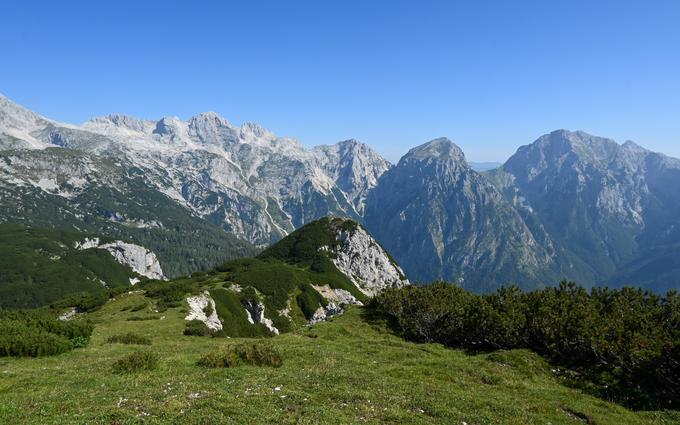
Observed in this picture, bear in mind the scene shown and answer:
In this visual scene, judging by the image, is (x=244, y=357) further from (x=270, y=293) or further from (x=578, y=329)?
(x=270, y=293)

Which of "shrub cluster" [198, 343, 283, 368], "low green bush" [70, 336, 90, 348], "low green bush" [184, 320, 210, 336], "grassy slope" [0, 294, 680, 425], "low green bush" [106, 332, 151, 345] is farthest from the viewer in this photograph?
"low green bush" [184, 320, 210, 336]

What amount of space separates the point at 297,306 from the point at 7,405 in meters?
126

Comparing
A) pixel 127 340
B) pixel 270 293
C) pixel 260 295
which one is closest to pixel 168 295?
pixel 260 295

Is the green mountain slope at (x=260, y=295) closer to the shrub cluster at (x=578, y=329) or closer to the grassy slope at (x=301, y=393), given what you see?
the shrub cluster at (x=578, y=329)

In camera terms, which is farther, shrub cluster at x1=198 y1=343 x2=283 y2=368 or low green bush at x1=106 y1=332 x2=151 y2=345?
low green bush at x1=106 y1=332 x2=151 y2=345

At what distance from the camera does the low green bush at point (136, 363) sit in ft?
90.2

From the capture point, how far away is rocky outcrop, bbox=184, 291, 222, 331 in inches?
3521

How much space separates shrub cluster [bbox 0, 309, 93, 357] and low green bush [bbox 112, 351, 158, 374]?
1144 centimetres

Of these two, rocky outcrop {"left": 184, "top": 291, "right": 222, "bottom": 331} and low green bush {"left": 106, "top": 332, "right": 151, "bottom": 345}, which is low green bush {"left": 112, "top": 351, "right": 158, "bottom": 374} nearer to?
low green bush {"left": 106, "top": 332, "right": 151, "bottom": 345}

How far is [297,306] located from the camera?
14350 centimetres

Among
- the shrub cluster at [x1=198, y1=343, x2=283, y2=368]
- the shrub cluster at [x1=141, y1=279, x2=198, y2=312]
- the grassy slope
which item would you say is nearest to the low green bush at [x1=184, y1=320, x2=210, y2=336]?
the shrub cluster at [x1=141, y1=279, x2=198, y2=312]

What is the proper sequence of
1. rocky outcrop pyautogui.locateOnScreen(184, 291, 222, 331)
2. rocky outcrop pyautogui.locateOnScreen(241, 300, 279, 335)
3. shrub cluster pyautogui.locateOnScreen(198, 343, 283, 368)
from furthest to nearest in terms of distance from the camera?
rocky outcrop pyautogui.locateOnScreen(241, 300, 279, 335)
rocky outcrop pyautogui.locateOnScreen(184, 291, 222, 331)
shrub cluster pyautogui.locateOnScreen(198, 343, 283, 368)

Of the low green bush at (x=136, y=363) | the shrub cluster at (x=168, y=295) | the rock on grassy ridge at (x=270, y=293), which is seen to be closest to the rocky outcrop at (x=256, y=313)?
the rock on grassy ridge at (x=270, y=293)

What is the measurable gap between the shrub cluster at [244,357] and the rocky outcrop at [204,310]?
57.0 metres
